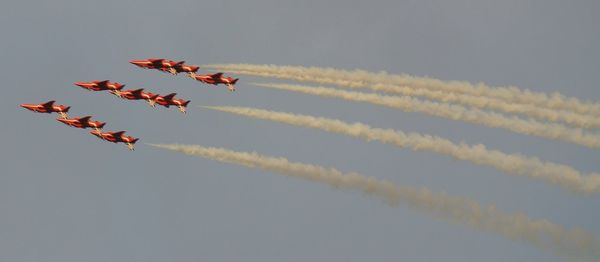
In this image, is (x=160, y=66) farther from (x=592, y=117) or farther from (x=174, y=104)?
(x=592, y=117)

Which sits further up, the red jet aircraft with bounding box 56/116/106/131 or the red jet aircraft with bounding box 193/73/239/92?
the red jet aircraft with bounding box 193/73/239/92

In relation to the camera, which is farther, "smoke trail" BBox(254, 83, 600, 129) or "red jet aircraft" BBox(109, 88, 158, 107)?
"red jet aircraft" BBox(109, 88, 158, 107)

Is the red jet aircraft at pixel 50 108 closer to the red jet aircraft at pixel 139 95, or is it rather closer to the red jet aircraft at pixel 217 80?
the red jet aircraft at pixel 139 95

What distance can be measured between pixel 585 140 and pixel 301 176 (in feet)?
98.2

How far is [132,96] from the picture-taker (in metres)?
147

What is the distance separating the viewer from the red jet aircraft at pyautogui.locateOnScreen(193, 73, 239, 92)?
148 metres

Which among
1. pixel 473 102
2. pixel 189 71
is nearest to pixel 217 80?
pixel 189 71

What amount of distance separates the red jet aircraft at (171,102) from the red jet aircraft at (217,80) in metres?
4.97

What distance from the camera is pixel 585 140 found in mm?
108438

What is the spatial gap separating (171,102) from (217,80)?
22.9 feet

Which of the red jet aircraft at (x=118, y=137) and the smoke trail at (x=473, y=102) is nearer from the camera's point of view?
the smoke trail at (x=473, y=102)

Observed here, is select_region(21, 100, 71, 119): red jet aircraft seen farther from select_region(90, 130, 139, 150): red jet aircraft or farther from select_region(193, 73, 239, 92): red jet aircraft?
select_region(193, 73, 239, 92): red jet aircraft

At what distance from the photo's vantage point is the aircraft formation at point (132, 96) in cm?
14425

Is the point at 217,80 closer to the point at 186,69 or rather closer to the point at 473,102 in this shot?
the point at 186,69
